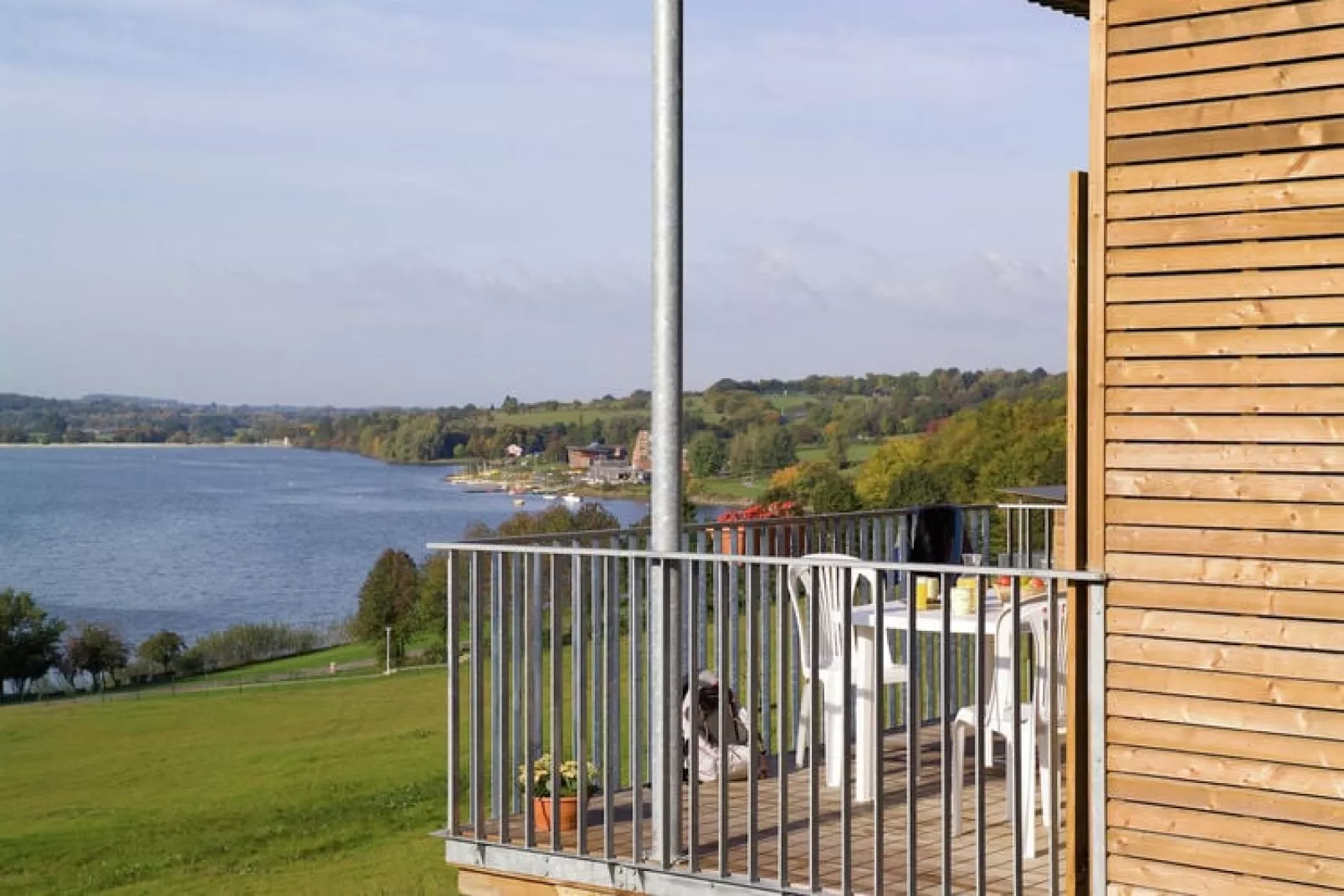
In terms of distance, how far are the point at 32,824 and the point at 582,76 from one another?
86.2ft

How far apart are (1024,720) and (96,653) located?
137 feet

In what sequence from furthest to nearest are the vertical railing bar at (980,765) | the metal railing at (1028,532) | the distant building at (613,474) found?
the distant building at (613,474), the metal railing at (1028,532), the vertical railing bar at (980,765)

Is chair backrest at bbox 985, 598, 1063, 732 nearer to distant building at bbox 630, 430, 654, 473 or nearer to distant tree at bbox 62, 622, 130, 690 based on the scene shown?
distant building at bbox 630, 430, 654, 473

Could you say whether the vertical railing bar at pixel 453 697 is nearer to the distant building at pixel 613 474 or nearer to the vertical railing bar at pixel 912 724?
the vertical railing bar at pixel 912 724

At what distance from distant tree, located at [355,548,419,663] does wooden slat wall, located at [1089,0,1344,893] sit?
119 feet

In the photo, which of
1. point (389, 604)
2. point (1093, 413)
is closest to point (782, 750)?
point (1093, 413)

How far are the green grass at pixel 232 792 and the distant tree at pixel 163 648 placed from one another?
324cm

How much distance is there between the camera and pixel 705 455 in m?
41.9

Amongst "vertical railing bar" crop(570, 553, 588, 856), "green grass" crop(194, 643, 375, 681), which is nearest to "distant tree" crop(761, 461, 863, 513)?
"green grass" crop(194, 643, 375, 681)

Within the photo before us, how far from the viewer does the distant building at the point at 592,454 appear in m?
40.8

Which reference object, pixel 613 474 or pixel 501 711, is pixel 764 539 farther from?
pixel 613 474

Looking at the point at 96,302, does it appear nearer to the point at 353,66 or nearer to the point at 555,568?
the point at 353,66

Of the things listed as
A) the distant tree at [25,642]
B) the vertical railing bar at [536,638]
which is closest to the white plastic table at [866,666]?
the vertical railing bar at [536,638]

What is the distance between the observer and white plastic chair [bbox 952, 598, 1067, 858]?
5829 millimetres
